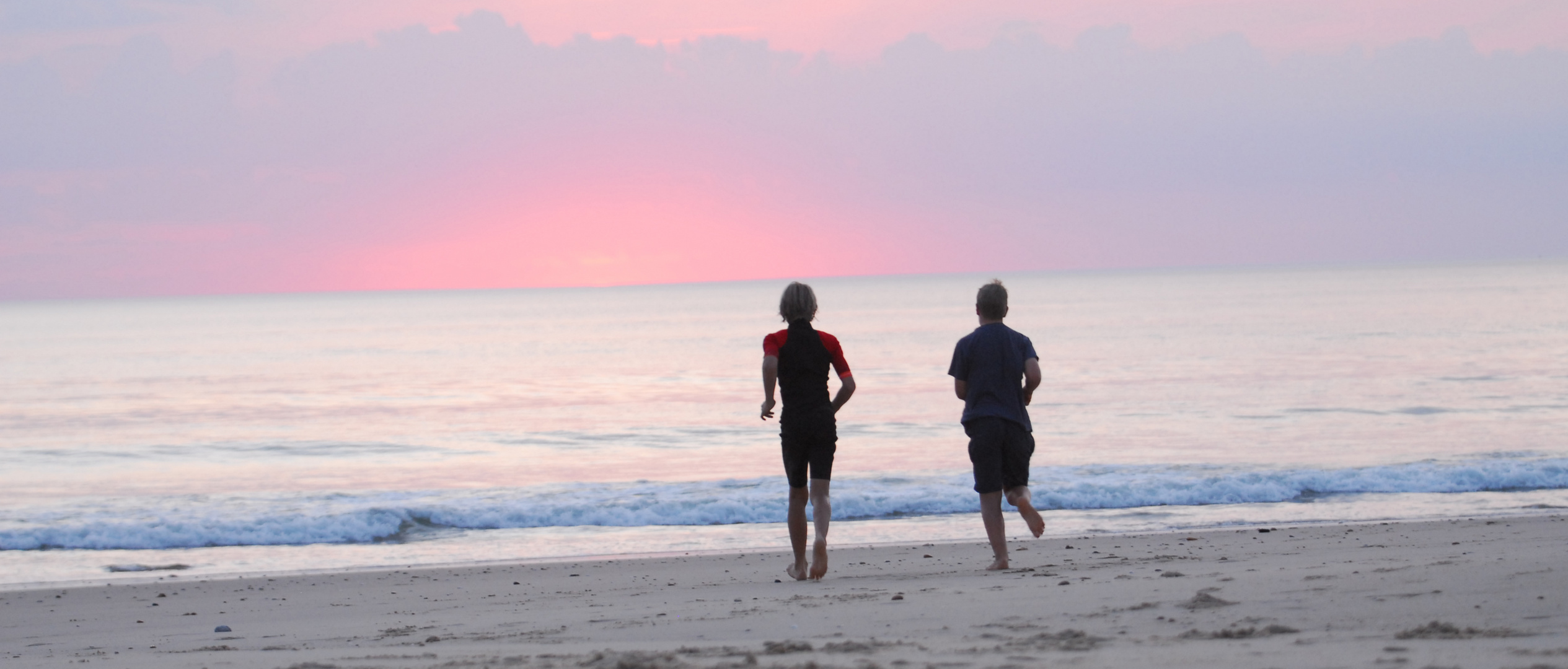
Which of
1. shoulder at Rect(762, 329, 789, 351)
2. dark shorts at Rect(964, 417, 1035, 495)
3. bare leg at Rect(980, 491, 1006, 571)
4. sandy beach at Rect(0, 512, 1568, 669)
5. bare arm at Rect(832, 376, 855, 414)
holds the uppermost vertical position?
shoulder at Rect(762, 329, 789, 351)

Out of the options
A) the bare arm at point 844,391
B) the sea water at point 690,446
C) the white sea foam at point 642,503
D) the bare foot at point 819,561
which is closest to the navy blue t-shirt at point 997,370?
the bare arm at point 844,391

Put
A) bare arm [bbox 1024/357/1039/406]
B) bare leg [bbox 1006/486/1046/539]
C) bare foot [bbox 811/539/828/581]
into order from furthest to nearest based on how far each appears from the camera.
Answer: bare foot [bbox 811/539/828/581] → bare leg [bbox 1006/486/1046/539] → bare arm [bbox 1024/357/1039/406]

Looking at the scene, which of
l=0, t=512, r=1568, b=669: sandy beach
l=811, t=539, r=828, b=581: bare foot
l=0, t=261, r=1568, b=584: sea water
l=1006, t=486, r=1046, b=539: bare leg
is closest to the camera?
l=0, t=512, r=1568, b=669: sandy beach

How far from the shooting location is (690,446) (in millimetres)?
21250

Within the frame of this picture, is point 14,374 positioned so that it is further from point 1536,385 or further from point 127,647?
point 1536,385

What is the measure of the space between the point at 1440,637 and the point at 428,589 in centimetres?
690

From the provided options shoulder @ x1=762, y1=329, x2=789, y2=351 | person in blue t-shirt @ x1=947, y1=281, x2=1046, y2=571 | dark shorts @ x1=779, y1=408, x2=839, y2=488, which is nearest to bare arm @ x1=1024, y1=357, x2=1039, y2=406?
person in blue t-shirt @ x1=947, y1=281, x2=1046, y2=571

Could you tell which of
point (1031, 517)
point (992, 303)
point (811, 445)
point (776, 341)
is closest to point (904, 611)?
point (811, 445)

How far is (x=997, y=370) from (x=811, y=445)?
1184mm

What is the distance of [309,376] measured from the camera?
138 feet

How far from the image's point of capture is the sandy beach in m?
4.56

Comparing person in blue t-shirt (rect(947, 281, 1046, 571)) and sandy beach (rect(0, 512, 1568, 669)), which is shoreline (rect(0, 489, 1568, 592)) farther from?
person in blue t-shirt (rect(947, 281, 1046, 571))

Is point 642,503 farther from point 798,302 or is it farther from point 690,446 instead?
point 798,302

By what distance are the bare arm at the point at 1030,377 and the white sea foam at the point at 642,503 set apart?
694cm
